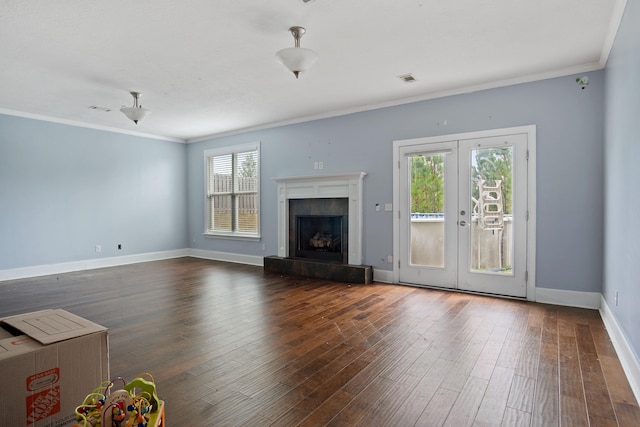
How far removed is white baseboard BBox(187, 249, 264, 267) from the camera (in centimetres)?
689

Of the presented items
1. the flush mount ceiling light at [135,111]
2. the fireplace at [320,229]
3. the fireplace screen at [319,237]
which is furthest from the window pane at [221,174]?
the flush mount ceiling light at [135,111]

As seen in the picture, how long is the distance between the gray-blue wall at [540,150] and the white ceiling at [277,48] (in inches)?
8.3

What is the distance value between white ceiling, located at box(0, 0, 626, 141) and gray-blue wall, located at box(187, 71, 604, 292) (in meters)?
0.21

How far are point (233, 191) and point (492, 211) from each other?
16.5 feet

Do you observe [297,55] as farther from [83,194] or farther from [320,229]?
[83,194]

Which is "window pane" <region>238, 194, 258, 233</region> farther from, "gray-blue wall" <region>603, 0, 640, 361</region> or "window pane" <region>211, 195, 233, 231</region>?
"gray-blue wall" <region>603, 0, 640, 361</region>

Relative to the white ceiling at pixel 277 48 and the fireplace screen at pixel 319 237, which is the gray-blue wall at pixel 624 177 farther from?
the fireplace screen at pixel 319 237

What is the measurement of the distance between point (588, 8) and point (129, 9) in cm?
366

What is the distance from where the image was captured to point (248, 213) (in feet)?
23.5

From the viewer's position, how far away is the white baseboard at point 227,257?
6.89 meters

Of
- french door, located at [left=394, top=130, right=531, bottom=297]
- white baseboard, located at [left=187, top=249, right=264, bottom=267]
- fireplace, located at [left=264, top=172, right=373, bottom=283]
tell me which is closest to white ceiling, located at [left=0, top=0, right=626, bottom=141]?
french door, located at [left=394, top=130, right=531, bottom=297]

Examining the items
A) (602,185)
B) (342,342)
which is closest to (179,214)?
(342,342)

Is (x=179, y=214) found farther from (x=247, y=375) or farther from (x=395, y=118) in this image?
(x=247, y=375)

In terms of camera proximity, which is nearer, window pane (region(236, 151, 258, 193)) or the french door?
the french door
